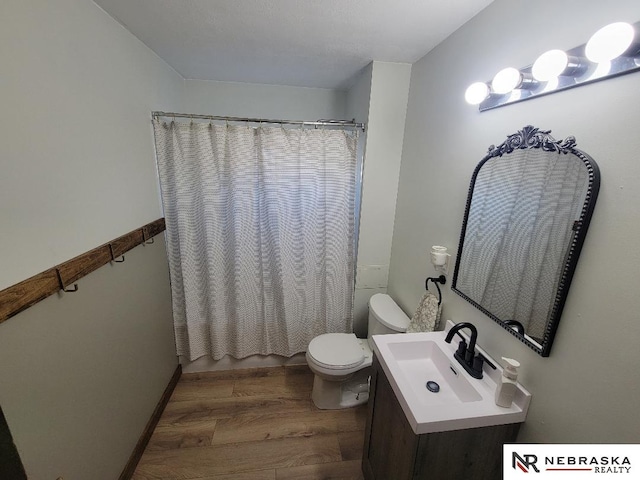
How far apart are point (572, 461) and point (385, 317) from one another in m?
1.06

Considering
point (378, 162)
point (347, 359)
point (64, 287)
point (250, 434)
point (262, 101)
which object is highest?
point (262, 101)

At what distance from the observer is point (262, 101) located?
243 centimetres

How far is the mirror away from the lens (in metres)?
0.83

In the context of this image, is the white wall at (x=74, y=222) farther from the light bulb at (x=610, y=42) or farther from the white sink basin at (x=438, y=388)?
the light bulb at (x=610, y=42)

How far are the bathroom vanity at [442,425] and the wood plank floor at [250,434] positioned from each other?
1.62 feet

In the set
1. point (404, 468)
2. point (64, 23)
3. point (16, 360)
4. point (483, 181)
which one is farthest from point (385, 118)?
point (16, 360)

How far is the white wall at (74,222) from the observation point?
2.69 ft

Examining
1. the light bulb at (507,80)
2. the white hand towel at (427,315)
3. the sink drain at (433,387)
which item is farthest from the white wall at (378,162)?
→ the sink drain at (433,387)

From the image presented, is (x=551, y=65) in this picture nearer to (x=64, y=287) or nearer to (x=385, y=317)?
(x=385, y=317)

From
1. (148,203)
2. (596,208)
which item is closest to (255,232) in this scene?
(148,203)

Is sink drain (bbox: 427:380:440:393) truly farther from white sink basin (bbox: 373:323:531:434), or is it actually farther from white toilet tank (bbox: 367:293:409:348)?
white toilet tank (bbox: 367:293:409:348)

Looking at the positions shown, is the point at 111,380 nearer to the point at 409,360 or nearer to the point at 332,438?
the point at 332,438

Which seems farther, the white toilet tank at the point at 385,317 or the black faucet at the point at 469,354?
the white toilet tank at the point at 385,317

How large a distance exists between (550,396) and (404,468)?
0.59 m
